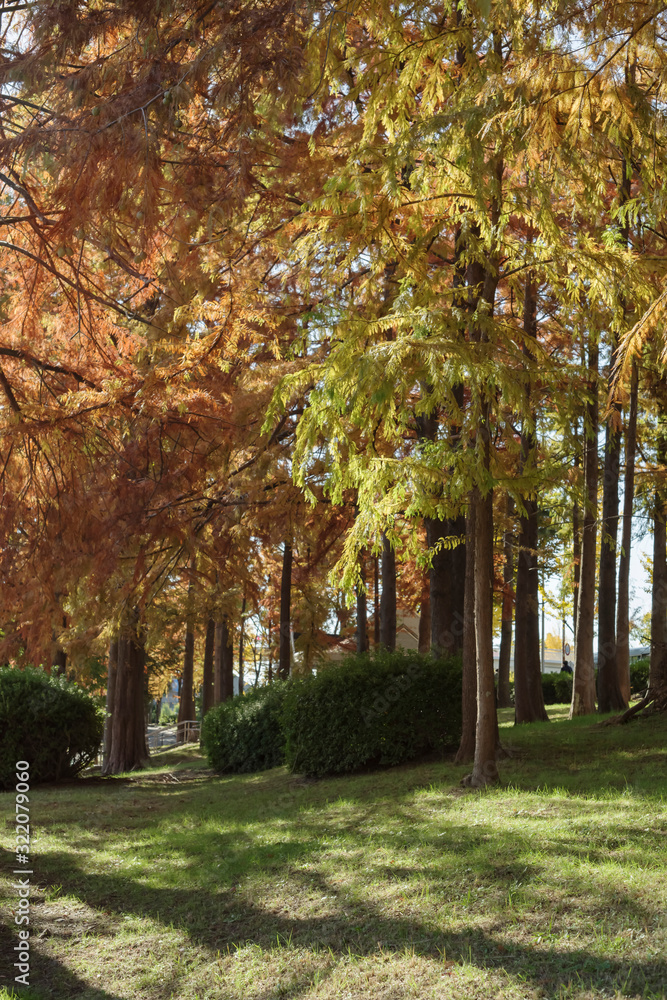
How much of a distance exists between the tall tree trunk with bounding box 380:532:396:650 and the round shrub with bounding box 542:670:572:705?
11.5m

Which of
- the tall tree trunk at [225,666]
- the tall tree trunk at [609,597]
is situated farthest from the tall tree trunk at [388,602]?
the tall tree trunk at [225,666]

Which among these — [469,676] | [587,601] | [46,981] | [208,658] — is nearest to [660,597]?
[587,601]

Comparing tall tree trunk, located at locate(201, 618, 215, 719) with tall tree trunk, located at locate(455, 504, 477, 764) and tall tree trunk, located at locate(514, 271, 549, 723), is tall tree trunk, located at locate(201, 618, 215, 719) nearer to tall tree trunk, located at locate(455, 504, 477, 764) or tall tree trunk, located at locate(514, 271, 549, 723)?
tall tree trunk, located at locate(514, 271, 549, 723)

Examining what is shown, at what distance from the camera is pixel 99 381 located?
7535 mm

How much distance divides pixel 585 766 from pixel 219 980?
4885 mm

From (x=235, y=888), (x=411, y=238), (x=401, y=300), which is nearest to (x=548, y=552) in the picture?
(x=411, y=238)

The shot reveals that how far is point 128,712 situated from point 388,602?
5.62 m

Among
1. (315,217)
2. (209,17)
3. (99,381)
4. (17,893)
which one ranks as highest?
(209,17)

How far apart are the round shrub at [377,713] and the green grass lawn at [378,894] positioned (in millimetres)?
953

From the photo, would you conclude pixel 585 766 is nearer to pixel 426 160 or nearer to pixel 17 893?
pixel 17 893

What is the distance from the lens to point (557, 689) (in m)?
23.8

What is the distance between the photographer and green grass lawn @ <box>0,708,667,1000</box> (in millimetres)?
3924

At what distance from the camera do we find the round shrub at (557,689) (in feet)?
78.4

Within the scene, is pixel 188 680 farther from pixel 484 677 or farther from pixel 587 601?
pixel 484 677
